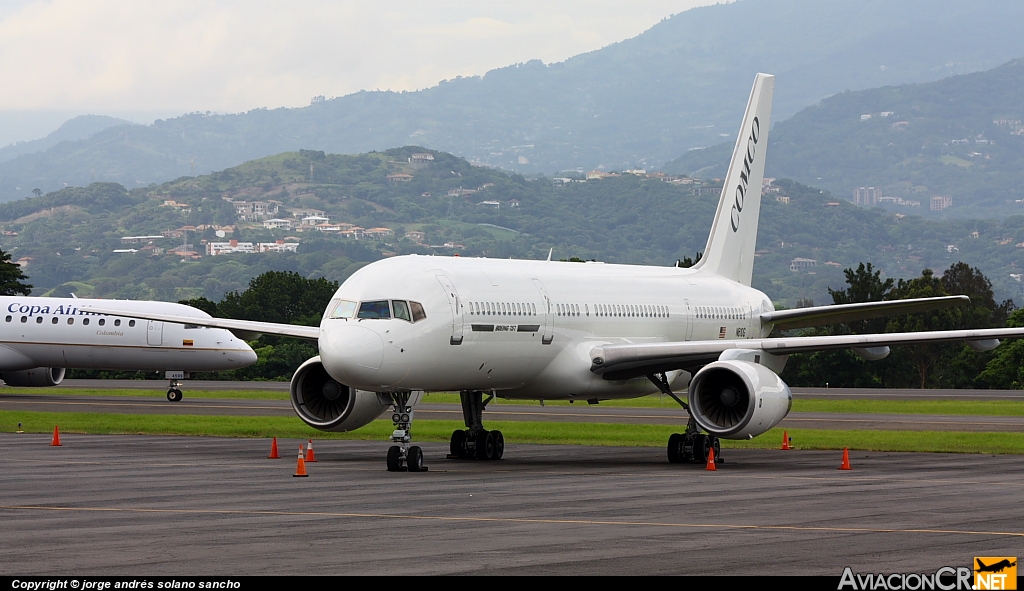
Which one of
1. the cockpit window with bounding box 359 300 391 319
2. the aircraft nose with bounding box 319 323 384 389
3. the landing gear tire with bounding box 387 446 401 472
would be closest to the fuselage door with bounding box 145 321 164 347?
the landing gear tire with bounding box 387 446 401 472

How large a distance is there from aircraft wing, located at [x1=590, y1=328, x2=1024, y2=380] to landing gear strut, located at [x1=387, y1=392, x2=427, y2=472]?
500cm

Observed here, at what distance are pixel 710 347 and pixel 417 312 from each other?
649cm

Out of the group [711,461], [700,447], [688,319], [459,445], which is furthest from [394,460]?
[688,319]

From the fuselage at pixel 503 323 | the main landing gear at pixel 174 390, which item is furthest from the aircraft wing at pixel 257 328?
the main landing gear at pixel 174 390

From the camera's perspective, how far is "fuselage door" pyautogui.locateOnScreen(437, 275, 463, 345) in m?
26.8

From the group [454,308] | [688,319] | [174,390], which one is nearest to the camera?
[454,308]

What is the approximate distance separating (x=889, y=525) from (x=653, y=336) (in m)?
15.7

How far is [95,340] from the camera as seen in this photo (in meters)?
57.8

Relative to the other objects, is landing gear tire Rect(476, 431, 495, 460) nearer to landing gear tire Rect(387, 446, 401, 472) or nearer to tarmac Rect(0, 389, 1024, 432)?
landing gear tire Rect(387, 446, 401, 472)

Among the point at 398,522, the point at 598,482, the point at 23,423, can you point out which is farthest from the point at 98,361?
the point at 398,522

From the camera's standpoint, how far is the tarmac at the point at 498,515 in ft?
47.1

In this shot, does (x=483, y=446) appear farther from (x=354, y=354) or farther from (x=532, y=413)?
(x=532, y=413)

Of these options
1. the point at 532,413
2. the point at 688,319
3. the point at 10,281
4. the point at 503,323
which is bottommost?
the point at 532,413

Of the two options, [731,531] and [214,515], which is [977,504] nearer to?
[731,531]
